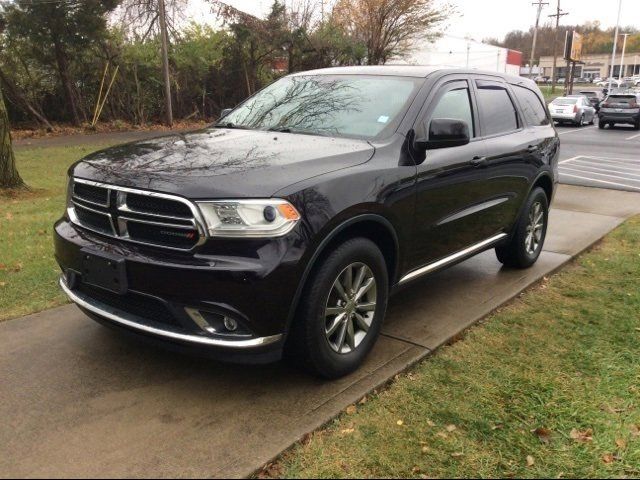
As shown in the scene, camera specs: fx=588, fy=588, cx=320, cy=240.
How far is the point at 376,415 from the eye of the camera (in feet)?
10.1

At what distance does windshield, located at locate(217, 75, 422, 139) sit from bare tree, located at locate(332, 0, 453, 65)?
2662 cm

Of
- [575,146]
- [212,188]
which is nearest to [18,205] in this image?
[212,188]

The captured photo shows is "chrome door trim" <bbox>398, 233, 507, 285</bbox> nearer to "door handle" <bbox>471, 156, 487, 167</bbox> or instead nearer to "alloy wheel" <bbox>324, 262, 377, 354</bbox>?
"alloy wheel" <bbox>324, 262, 377, 354</bbox>

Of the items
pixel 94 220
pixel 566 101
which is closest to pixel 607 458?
pixel 94 220

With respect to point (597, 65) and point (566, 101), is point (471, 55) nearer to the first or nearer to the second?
point (566, 101)

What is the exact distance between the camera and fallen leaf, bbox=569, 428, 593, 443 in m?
2.93

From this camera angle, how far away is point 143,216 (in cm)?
300

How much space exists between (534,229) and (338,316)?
3.17 meters

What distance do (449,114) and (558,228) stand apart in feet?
12.5

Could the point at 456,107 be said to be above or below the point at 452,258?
above

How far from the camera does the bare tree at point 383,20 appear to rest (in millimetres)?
30078

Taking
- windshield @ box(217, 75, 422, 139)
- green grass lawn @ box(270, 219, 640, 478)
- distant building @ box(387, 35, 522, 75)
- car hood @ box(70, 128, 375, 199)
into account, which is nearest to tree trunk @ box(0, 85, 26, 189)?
windshield @ box(217, 75, 422, 139)

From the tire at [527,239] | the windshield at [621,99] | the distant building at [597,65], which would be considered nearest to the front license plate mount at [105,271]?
the tire at [527,239]

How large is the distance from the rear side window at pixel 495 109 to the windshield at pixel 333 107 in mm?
899
